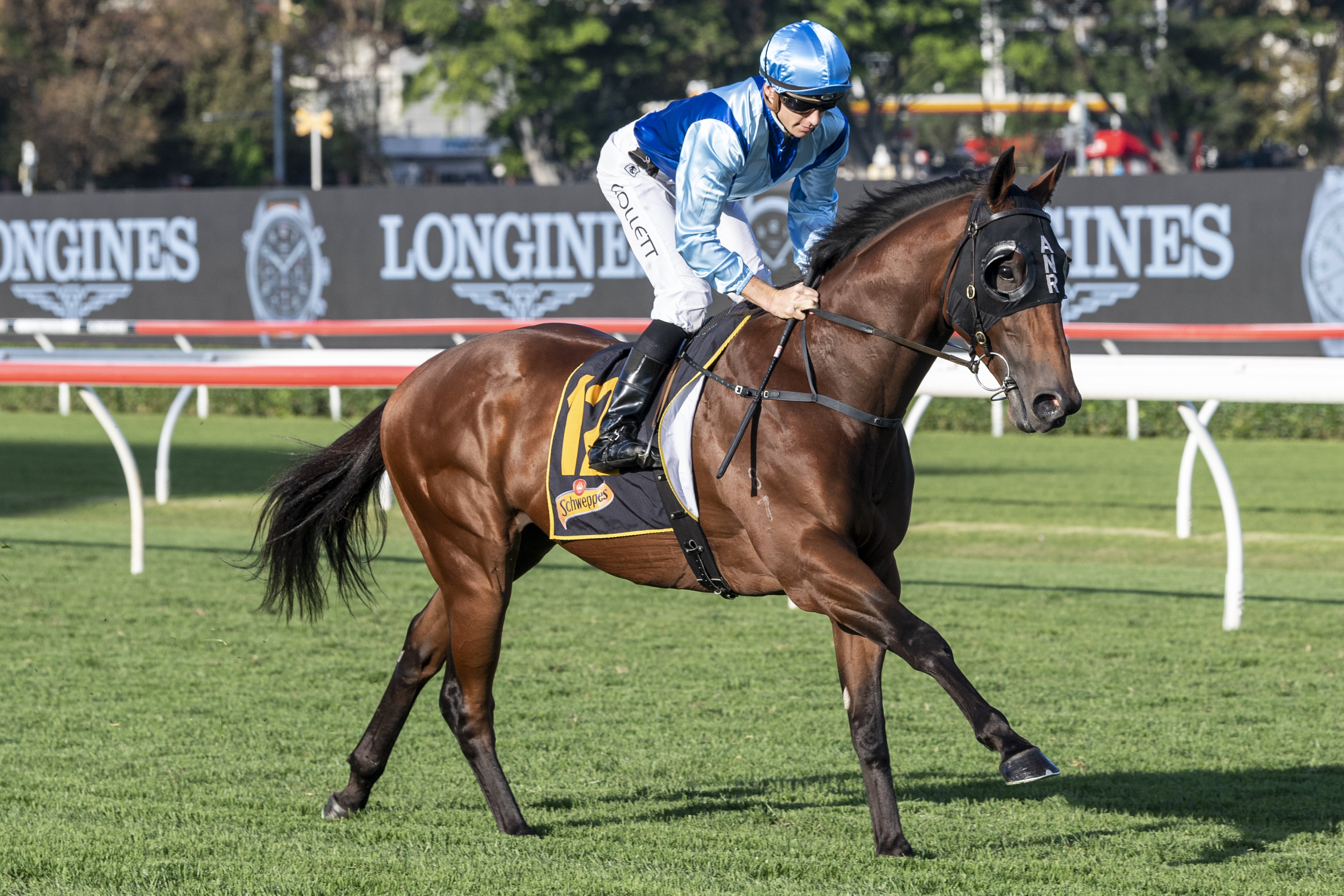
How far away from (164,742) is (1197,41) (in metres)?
34.7

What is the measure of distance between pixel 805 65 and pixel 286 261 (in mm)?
12731

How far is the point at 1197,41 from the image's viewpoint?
1375 inches

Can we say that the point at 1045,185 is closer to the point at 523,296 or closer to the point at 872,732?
the point at 872,732

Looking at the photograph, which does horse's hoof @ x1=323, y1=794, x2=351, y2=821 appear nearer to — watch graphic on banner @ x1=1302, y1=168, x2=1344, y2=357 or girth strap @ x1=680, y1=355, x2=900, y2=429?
girth strap @ x1=680, y1=355, x2=900, y2=429

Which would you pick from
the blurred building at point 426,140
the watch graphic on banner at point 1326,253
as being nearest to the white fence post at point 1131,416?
the watch graphic on banner at point 1326,253

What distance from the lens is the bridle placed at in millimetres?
3039

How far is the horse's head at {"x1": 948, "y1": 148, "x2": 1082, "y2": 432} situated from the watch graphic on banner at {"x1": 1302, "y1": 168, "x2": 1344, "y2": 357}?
10.3 metres

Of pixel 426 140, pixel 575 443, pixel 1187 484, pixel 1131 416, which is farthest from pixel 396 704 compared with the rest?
pixel 426 140

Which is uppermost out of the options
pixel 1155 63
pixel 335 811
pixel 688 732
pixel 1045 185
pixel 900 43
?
pixel 900 43

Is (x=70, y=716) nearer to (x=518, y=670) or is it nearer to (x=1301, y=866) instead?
(x=518, y=670)

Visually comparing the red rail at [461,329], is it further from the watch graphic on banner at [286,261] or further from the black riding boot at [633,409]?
the black riding boot at [633,409]

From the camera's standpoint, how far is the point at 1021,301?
118 inches

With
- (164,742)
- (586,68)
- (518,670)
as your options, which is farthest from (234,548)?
(586,68)

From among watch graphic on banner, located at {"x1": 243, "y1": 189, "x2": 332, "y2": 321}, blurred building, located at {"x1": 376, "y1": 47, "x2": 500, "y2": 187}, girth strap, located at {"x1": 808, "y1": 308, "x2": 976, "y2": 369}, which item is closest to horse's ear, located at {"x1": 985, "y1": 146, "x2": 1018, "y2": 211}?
girth strap, located at {"x1": 808, "y1": 308, "x2": 976, "y2": 369}
